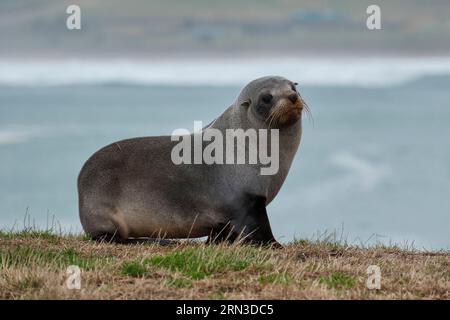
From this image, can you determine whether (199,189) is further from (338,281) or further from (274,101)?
(338,281)

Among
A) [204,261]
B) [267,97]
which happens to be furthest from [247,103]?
[204,261]

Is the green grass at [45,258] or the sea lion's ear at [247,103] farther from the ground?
the sea lion's ear at [247,103]

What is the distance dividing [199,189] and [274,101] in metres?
1.46

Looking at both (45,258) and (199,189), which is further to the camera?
(199,189)

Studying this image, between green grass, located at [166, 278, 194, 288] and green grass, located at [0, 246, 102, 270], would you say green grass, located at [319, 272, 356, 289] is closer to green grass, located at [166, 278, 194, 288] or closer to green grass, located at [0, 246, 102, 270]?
green grass, located at [166, 278, 194, 288]

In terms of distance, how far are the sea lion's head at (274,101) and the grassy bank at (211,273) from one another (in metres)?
1.65

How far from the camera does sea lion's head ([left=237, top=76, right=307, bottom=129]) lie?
11.0 metres

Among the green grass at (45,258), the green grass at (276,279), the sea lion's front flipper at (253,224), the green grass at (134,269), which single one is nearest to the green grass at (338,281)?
the green grass at (276,279)

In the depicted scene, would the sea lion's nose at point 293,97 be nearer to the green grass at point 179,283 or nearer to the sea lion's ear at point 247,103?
the sea lion's ear at point 247,103

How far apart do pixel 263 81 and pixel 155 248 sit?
255cm

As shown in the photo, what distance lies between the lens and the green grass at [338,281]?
8.48 metres

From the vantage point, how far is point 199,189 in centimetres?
1120

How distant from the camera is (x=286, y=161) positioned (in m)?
11.5
